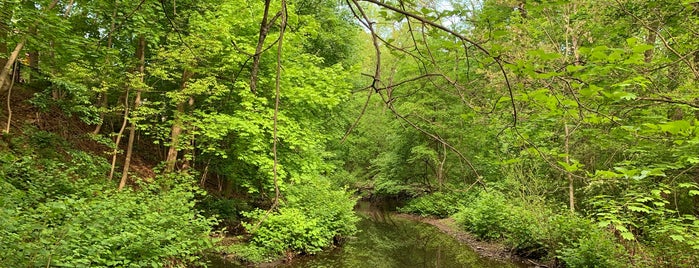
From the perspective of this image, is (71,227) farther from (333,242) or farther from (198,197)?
(333,242)

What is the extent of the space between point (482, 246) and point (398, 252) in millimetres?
2864

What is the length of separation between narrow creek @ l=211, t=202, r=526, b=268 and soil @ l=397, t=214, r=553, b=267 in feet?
0.92

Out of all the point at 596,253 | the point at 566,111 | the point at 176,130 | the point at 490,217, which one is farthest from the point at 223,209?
the point at 566,111

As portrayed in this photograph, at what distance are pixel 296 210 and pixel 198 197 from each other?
2.96 m

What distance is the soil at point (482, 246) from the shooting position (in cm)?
1075

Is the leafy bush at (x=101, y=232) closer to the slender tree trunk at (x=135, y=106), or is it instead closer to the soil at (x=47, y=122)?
the slender tree trunk at (x=135, y=106)

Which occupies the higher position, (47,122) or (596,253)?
(47,122)

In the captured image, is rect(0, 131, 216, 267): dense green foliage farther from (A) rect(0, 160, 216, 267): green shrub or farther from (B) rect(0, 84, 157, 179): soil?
(B) rect(0, 84, 157, 179): soil

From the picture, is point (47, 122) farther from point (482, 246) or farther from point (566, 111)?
point (482, 246)

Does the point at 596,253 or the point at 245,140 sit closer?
the point at 596,253

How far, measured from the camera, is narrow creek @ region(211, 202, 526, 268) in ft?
33.4

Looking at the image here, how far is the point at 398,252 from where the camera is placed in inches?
478

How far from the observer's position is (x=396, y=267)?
400 inches

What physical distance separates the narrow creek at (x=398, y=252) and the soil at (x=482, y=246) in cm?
28
